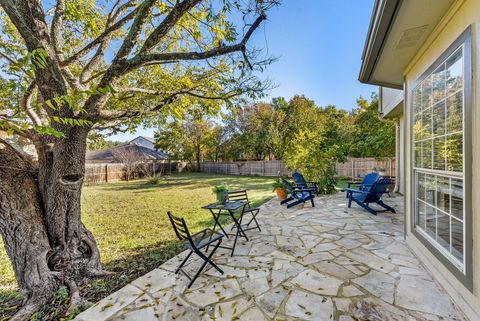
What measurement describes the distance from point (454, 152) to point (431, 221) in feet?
3.34

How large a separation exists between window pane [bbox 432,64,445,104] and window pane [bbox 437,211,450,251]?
1.35 m

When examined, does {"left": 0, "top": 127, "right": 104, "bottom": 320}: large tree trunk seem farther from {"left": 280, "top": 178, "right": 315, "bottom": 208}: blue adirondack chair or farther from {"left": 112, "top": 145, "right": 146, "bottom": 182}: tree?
{"left": 112, "top": 145, "right": 146, "bottom": 182}: tree

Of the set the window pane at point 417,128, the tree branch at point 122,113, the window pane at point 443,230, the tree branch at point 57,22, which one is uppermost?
the tree branch at point 57,22

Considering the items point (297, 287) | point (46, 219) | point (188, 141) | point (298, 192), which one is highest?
point (188, 141)

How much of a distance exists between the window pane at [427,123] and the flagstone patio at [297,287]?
1.68m

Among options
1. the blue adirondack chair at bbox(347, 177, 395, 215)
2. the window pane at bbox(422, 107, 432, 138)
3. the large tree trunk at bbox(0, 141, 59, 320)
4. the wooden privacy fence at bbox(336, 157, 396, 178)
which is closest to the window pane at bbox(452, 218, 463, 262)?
Result: the window pane at bbox(422, 107, 432, 138)

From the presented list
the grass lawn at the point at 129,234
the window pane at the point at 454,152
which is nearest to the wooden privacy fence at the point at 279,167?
the grass lawn at the point at 129,234

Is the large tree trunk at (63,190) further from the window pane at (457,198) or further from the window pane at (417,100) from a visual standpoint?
the window pane at (417,100)

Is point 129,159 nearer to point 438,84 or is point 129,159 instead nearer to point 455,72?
point 438,84

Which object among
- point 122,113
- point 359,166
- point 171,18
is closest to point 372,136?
point 359,166

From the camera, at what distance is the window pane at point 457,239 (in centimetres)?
199

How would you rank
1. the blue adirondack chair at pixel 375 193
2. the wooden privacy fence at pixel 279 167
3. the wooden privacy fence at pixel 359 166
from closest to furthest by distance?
the blue adirondack chair at pixel 375 193 < the wooden privacy fence at pixel 279 167 < the wooden privacy fence at pixel 359 166

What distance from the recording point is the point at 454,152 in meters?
2.10

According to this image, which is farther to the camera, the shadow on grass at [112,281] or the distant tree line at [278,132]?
the distant tree line at [278,132]
